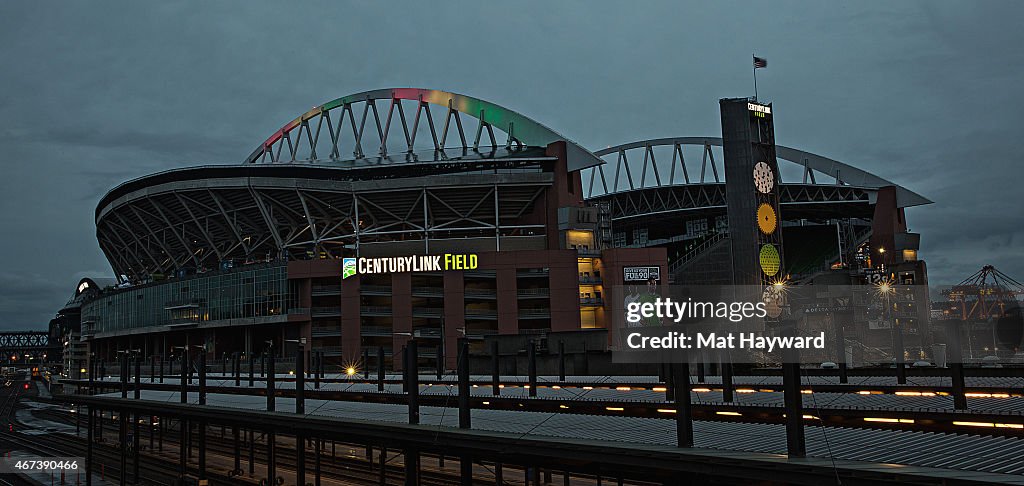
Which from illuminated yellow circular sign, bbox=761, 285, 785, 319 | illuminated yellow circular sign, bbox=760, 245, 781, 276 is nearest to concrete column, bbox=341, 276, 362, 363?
illuminated yellow circular sign, bbox=761, 285, 785, 319

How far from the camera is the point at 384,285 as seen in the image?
108 m

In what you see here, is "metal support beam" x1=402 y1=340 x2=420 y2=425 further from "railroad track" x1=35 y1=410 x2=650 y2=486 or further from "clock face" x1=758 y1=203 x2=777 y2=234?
"clock face" x1=758 y1=203 x2=777 y2=234

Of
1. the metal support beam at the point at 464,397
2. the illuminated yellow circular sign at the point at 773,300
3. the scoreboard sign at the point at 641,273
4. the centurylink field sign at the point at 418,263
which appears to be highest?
the centurylink field sign at the point at 418,263

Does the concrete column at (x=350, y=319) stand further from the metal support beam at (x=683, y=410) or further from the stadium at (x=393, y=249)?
the metal support beam at (x=683, y=410)

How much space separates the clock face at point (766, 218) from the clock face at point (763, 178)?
1961mm

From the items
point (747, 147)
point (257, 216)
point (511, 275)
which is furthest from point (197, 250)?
point (747, 147)

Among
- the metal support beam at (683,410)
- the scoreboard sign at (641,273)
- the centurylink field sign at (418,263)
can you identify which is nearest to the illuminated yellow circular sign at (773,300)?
the scoreboard sign at (641,273)

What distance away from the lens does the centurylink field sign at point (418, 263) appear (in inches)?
4055

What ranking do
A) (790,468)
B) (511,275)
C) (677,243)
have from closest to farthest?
(790,468), (511,275), (677,243)

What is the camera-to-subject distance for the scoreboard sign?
10675 cm

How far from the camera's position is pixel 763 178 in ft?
301

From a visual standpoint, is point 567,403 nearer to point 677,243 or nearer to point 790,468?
point 790,468

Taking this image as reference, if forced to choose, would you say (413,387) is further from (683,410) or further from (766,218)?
Result: (766,218)

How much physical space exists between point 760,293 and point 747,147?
16.8m
